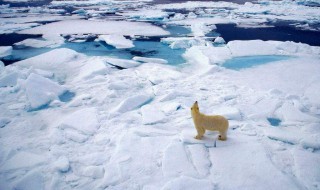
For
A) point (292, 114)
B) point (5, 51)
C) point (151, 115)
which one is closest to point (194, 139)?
point (151, 115)

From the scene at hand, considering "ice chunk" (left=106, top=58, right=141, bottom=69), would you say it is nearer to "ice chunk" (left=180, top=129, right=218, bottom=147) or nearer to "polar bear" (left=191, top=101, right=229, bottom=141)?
"ice chunk" (left=180, top=129, right=218, bottom=147)

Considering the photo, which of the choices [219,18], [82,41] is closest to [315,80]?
[82,41]

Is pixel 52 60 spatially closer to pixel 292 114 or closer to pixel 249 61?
pixel 249 61

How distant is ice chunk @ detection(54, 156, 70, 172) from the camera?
8.55 ft

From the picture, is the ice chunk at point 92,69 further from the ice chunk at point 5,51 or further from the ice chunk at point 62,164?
the ice chunk at point 5,51

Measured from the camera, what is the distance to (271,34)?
1011 centimetres

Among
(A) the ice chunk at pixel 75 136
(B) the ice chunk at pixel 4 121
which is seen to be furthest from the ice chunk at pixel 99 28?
(A) the ice chunk at pixel 75 136

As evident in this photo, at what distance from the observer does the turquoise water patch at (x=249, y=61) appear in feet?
20.1

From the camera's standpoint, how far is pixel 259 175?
2455 millimetres

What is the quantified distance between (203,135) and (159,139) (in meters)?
0.54

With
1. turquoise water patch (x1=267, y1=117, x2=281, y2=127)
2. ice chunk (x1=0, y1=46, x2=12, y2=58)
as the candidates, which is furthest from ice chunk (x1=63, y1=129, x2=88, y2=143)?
ice chunk (x1=0, y1=46, x2=12, y2=58)

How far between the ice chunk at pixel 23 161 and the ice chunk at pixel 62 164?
18 centimetres

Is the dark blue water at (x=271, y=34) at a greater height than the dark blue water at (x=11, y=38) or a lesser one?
greater

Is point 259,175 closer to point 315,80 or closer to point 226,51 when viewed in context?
point 315,80
